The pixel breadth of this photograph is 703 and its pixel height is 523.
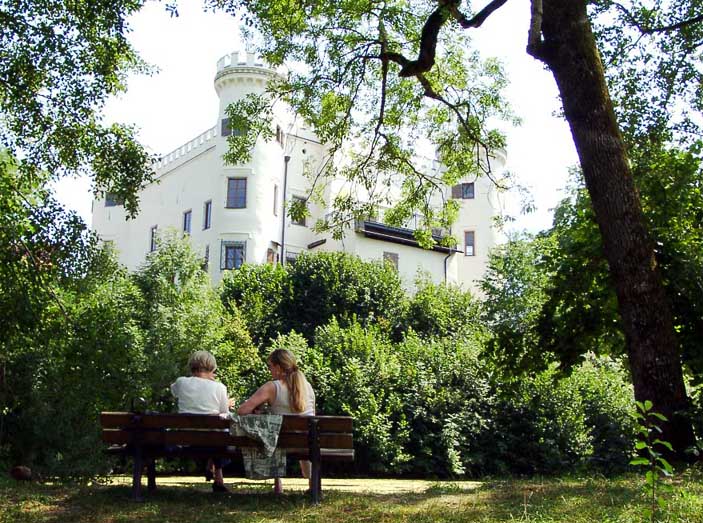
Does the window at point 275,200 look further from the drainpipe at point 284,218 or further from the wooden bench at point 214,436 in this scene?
the wooden bench at point 214,436

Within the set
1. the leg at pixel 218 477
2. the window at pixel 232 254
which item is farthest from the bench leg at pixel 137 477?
the window at pixel 232 254

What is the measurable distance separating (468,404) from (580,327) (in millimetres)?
9931

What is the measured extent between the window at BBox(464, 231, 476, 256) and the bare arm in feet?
151

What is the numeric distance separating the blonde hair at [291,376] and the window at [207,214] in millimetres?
35312

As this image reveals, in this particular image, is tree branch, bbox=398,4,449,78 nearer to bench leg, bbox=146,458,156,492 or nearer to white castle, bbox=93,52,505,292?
bench leg, bbox=146,458,156,492

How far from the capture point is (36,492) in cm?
860

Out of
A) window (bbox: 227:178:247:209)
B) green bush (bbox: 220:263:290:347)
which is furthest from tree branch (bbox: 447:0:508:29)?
window (bbox: 227:178:247:209)

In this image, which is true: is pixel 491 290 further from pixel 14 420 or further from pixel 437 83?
pixel 14 420

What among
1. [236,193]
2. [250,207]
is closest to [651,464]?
[250,207]

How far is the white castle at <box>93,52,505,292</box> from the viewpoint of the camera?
138 ft

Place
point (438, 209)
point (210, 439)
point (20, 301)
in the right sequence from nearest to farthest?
point (210, 439), point (20, 301), point (438, 209)

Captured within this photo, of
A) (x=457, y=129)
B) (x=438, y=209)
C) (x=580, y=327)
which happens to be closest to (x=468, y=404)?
(x=438, y=209)

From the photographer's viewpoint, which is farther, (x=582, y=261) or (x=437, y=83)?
(x=437, y=83)

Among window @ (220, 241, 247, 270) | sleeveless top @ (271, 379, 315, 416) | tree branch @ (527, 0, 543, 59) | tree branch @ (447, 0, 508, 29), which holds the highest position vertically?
window @ (220, 241, 247, 270)
